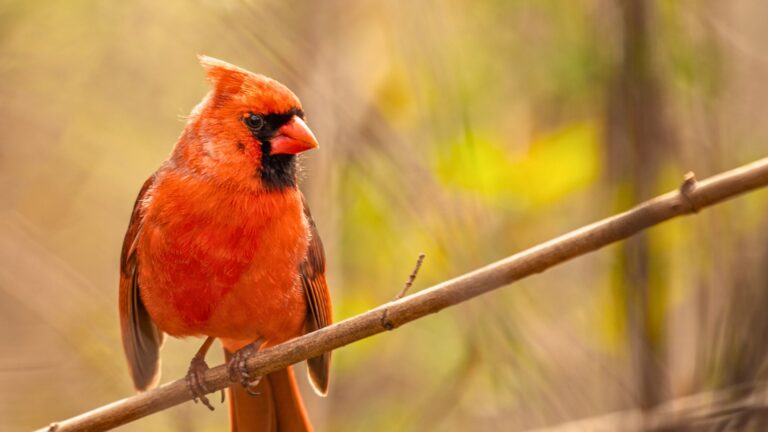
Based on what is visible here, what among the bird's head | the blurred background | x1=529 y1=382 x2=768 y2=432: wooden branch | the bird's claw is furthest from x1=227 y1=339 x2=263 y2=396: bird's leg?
x1=529 y1=382 x2=768 y2=432: wooden branch

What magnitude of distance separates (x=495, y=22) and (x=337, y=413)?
1.71 meters

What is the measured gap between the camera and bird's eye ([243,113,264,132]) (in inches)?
131

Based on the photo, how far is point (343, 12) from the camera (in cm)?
468

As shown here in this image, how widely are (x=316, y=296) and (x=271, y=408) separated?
0.47 meters

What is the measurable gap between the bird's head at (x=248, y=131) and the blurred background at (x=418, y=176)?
0.37 meters

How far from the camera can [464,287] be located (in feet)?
7.66

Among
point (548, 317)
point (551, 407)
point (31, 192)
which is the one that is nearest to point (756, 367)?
point (551, 407)

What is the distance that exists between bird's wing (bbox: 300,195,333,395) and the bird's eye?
278 mm

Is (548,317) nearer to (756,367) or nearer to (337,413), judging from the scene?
(337,413)

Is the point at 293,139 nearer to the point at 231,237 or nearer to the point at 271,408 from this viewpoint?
the point at 231,237

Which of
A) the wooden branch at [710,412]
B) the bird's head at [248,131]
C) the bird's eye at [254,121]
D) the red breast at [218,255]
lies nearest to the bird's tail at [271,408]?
the red breast at [218,255]

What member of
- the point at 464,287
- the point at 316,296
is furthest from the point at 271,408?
the point at 464,287

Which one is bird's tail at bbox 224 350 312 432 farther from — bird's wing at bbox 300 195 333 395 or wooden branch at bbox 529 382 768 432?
wooden branch at bbox 529 382 768 432

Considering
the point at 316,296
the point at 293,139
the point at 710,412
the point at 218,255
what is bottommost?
the point at 710,412
